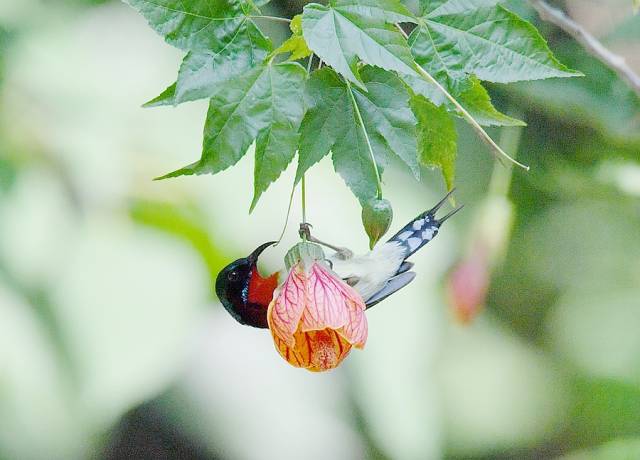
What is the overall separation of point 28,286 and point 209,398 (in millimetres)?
433

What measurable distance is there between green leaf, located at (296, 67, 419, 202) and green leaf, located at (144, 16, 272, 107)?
4cm

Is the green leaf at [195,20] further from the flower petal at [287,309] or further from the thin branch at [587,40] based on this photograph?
the thin branch at [587,40]

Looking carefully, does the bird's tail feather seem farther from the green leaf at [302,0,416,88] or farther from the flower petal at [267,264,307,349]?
the green leaf at [302,0,416,88]

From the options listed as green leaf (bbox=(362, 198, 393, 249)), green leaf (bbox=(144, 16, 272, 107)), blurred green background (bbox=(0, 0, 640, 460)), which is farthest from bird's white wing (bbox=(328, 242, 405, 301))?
blurred green background (bbox=(0, 0, 640, 460))

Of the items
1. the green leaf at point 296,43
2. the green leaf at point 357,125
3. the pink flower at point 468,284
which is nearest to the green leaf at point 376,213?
the green leaf at point 357,125

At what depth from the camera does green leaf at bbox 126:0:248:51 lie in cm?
59

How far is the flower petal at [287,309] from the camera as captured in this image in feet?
2.13

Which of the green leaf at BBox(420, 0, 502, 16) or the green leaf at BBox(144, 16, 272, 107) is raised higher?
the green leaf at BBox(420, 0, 502, 16)

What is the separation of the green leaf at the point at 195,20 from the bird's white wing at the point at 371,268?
23cm

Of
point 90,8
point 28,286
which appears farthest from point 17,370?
point 90,8

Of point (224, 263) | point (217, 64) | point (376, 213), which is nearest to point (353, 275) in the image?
point (376, 213)

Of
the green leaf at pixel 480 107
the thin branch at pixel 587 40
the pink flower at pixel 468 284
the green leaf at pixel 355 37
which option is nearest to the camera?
the green leaf at pixel 355 37

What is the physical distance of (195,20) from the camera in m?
0.60

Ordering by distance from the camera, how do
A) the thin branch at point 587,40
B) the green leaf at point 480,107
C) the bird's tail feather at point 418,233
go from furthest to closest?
the thin branch at point 587,40 < the bird's tail feather at point 418,233 < the green leaf at point 480,107
